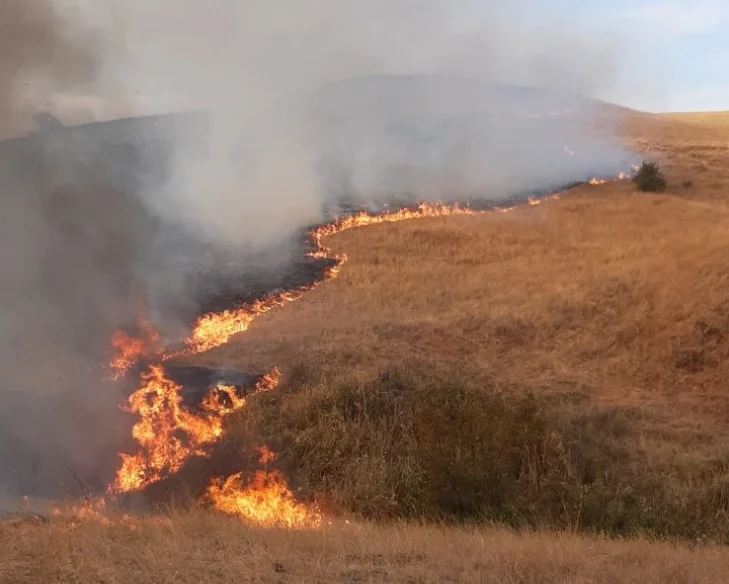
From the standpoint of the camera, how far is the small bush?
23.2 meters

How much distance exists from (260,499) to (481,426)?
8.48ft

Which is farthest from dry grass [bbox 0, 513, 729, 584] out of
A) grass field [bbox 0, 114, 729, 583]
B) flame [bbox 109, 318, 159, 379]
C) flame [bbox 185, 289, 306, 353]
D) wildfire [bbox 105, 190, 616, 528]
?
flame [bbox 185, 289, 306, 353]

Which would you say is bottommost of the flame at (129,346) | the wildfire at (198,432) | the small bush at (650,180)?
the wildfire at (198,432)

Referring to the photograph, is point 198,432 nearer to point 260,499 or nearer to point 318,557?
point 260,499

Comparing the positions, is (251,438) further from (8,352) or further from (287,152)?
(287,152)

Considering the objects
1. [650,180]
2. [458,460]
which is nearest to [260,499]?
[458,460]

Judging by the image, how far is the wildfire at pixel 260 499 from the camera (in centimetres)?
699

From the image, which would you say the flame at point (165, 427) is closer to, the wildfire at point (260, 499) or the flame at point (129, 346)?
the flame at point (129, 346)

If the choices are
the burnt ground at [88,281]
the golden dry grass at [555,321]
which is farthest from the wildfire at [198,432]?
the golden dry grass at [555,321]

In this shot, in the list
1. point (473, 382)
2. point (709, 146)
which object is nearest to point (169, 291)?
point (473, 382)

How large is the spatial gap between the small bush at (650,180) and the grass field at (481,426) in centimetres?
613

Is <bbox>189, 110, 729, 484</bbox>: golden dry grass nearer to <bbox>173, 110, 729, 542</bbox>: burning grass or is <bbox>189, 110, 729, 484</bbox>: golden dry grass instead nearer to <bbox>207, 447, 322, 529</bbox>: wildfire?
<bbox>173, 110, 729, 542</bbox>: burning grass

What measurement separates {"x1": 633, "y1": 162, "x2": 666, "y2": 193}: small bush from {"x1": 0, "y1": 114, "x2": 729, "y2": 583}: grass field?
6.13m

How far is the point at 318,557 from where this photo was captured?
471 centimetres
